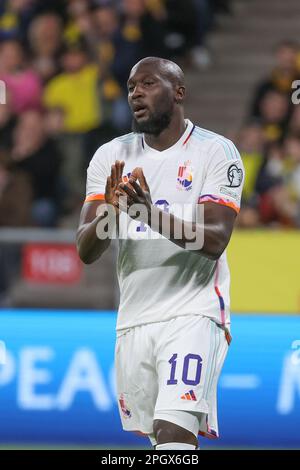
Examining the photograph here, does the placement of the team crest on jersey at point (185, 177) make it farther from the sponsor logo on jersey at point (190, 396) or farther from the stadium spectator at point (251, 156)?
the stadium spectator at point (251, 156)

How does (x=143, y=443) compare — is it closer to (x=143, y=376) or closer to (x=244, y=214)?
(x=244, y=214)

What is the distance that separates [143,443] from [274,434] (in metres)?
0.97

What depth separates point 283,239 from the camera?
10656 mm

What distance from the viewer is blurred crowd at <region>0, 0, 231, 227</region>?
12.3 metres

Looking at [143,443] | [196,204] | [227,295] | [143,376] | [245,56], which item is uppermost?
[245,56]

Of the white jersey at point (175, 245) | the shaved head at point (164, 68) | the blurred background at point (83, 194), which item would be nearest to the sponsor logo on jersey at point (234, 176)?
the white jersey at point (175, 245)

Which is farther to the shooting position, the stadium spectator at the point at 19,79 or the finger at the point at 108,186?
the stadium spectator at the point at 19,79

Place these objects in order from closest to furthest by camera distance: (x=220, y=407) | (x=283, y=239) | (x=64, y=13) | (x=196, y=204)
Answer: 1. (x=196, y=204)
2. (x=220, y=407)
3. (x=283, y=239)
4. (x=64, y=13)

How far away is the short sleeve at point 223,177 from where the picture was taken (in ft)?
19.9

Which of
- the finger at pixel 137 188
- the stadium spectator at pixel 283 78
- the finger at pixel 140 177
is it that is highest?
the stadium spectator at pixel 283 78

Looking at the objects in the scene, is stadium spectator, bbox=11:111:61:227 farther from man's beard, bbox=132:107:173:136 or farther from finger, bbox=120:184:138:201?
finger, bbox=120:184:138:201

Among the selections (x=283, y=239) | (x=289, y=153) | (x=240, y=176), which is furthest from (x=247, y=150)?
(x=240, y=176)

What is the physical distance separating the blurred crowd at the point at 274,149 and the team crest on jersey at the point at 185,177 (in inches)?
203

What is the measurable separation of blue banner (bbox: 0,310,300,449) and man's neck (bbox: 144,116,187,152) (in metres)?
3.49
